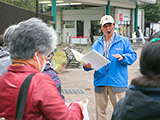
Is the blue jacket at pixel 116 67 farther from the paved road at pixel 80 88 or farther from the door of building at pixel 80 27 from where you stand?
the door of building at pixel 80 27

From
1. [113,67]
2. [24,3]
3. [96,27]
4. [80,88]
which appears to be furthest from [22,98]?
[96,27]

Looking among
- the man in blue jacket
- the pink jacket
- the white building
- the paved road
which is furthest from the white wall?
the pink jacket

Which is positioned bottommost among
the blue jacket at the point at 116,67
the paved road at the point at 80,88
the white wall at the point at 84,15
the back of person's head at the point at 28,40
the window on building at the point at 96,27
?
the paved road at the point at 80,88

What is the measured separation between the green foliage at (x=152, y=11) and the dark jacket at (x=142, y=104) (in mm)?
42326

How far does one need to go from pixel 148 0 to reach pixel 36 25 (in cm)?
2805

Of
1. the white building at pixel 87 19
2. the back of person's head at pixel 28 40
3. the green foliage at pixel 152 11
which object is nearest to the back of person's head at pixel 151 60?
the back of person's head at pixel 28 40

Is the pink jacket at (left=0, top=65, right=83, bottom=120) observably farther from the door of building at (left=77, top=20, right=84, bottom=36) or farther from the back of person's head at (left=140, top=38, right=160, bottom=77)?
the door of building at (left=77, top=20, right=84, bottom=36)

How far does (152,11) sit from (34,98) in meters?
43.8

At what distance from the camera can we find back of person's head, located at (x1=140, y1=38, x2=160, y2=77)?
1421 mm

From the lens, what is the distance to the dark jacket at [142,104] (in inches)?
53.3

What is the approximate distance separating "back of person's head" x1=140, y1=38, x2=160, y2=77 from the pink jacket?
0.63 metres

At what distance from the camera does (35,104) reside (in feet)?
5.05

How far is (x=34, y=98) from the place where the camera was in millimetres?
1529

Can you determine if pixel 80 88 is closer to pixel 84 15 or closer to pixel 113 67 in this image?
pixel 113 67
